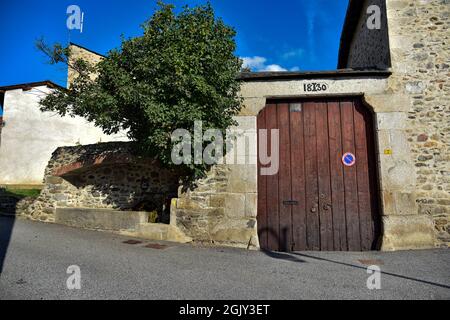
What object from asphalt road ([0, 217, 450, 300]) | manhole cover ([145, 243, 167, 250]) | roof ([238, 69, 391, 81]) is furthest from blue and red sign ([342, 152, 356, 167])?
manhole cover ([145, 243, 167, 250])

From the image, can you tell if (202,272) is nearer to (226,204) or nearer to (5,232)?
(226,204)

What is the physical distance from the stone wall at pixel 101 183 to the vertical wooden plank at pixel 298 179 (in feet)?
8.72

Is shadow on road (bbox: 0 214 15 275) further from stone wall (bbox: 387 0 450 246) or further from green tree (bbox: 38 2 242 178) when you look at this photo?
stone wall (bbox: 387 0 450 246)

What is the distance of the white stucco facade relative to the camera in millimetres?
12664

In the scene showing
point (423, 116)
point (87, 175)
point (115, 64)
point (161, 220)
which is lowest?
point (161, 220)

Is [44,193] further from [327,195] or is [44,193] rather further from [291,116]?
[327,195]

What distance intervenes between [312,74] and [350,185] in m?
2.26

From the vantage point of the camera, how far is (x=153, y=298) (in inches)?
105

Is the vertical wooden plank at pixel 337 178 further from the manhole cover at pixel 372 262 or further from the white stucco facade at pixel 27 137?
the white stucco facade at pixel 27 137

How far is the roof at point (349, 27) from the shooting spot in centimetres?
714

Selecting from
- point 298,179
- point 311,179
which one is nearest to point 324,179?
point 311,179

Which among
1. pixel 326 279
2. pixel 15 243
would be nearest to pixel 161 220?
pixel 15 243

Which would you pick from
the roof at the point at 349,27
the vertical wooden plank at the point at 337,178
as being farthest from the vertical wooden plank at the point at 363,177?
the roof at the point at 349,27
